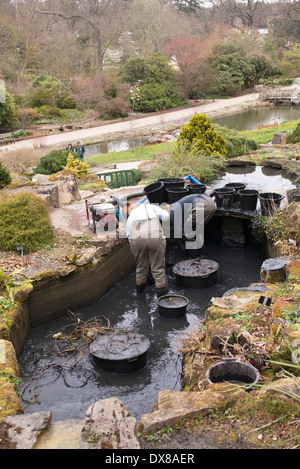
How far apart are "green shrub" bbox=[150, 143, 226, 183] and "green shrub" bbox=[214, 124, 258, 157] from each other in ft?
8.04

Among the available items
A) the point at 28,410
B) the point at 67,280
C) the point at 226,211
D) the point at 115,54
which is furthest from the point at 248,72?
the point at 28,410

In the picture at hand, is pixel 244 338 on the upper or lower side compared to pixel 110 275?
upper

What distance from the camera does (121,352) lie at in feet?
18.9

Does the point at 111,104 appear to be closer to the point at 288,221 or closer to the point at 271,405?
the point at 288,221

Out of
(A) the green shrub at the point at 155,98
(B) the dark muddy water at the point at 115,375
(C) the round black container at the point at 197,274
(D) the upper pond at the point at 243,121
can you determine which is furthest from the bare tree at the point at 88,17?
(B) the dark muddy water at the point at 115,375

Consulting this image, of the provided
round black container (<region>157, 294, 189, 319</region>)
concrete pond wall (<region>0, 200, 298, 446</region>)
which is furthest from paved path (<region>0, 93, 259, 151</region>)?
round black container (<region>157, 294, 189, 319</region>)

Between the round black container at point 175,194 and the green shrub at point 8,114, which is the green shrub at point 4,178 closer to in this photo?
the round black container at point 175,194

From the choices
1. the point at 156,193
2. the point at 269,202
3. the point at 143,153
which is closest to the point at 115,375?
the point at 156,193

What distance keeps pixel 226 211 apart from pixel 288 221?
199 centimetres

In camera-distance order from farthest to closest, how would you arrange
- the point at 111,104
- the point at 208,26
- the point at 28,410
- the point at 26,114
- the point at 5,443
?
the point at 208,26 → the point at 111,104 → the point at 26,114 → the point at 28,410 → the point at 5,443

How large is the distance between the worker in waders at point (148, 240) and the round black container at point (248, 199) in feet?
7.57

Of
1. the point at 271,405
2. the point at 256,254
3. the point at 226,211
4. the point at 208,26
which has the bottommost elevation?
the point at 256,254

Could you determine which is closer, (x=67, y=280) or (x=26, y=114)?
(x=67, y=280)

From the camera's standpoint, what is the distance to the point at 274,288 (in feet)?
19.2
